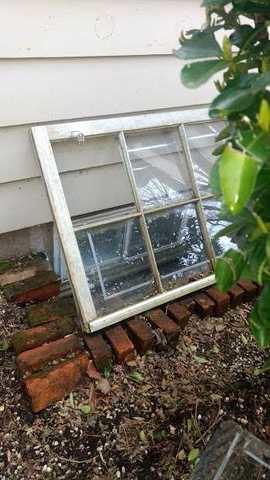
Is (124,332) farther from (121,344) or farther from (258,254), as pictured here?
(258,254)

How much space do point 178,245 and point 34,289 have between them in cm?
60

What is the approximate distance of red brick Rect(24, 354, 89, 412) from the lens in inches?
45.2

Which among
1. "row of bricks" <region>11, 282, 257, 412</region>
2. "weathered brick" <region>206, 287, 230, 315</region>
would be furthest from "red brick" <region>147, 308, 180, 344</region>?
"weathered brick" <region>206, 287, 230, 315</region>

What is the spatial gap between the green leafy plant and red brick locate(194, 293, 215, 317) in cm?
63

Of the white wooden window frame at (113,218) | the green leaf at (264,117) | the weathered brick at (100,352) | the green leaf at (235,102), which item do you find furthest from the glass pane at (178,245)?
the green leaf at (264,117)

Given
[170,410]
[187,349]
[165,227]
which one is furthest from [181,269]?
[170,410]

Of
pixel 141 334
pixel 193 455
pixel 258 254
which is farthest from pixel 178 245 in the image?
pixel 258 254

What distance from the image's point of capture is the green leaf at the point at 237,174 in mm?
479

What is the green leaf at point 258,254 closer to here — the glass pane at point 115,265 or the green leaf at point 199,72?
the green leaf at point 199,72

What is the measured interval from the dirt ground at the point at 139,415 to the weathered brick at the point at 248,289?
0.79 ft

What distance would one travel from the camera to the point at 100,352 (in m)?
1.26

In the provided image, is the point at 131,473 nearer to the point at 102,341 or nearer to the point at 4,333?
the point at 102,341

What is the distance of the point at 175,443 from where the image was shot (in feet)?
3.61

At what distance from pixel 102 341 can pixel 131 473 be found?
0.40 metres
